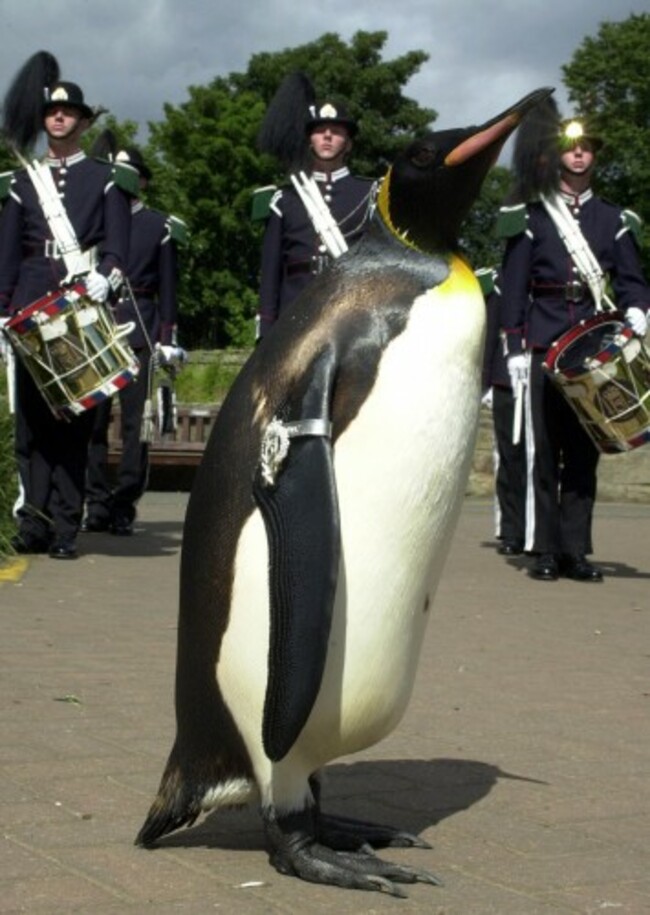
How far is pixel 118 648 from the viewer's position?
6828 mm

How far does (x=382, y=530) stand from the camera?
12.0ft

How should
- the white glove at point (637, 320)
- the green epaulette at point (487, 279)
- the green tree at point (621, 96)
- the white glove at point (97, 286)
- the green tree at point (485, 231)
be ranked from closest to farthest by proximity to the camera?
the white glove at point (97, 286) < the white glove at point (637, 320) < the green epaulette at point (487, 279) < the green tree at point (621, 96) < the green tree at point (485, 231)

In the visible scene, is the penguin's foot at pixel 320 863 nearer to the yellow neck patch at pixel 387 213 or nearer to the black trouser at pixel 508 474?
the yellow neck patch at pixel 387 213

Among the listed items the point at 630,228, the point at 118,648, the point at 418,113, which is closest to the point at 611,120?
the point at 418,113

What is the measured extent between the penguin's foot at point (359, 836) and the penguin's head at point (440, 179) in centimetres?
132

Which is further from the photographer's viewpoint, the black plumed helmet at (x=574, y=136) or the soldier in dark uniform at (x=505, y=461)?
the soldier in dark uniform at (x=505, y=461)

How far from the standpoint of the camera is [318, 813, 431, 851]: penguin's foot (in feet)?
13.1

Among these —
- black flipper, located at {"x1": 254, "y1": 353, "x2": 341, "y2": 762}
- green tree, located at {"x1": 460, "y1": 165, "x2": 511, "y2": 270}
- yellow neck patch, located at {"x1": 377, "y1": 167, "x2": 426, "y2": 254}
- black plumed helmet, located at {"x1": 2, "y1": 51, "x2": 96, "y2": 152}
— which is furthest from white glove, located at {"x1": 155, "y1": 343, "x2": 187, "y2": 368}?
green tree, located at {"x1": 460, "y1": 165, "x2": 511, "y2": 270}

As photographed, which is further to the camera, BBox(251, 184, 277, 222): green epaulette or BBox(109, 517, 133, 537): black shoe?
BBox(109, 517, 133, 537): black shoe

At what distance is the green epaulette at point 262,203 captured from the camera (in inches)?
389

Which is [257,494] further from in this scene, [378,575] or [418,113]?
[418,113]

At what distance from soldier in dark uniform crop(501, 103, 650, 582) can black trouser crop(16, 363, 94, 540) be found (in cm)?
253

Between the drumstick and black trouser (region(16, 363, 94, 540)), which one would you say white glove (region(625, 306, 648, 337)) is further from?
black trouser (region(16, 363, 94, 540))

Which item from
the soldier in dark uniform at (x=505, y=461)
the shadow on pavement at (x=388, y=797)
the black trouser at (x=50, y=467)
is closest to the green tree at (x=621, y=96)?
the soldier in dark uniform at (x=505, y=461)
